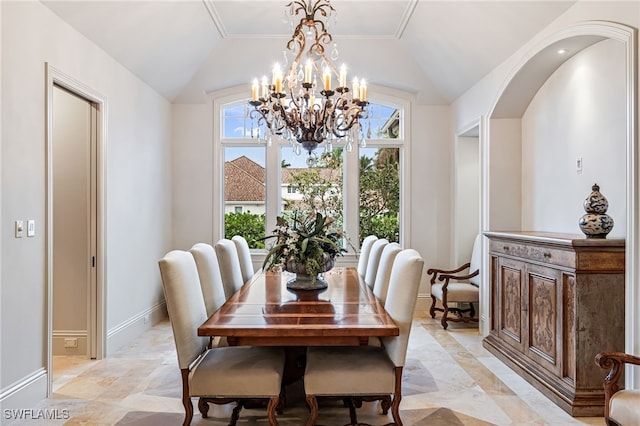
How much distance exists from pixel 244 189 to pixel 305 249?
10.6 feet

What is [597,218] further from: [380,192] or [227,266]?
[380,192]

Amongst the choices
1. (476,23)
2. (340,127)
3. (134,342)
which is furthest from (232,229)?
(476,23)

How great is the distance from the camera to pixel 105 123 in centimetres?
390

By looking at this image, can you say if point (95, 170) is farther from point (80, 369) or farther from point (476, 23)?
point (476, 23)

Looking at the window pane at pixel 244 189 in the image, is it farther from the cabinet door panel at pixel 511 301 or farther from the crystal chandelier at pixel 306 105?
the cabinet door panel at pixel 511 301

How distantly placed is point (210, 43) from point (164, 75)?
644 mm

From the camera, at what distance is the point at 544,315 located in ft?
10.2

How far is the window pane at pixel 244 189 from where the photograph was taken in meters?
5.90

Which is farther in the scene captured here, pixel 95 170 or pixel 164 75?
pixel 164 75

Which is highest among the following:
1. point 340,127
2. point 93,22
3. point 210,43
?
point 210,43

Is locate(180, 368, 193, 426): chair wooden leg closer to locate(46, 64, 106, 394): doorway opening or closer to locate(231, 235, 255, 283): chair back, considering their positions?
locate(231, 235, 255, 283): chair back

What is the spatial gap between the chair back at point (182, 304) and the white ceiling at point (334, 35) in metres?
1.80

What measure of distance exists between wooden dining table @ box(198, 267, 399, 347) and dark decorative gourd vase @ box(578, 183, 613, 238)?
56.9 inches

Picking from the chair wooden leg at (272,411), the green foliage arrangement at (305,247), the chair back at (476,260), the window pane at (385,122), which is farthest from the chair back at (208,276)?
the window pane at (385,122)
